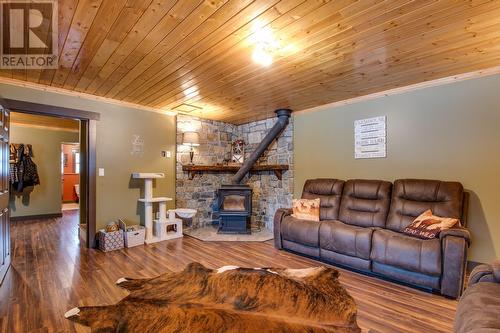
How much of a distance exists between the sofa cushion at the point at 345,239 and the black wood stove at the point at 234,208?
1752 mm

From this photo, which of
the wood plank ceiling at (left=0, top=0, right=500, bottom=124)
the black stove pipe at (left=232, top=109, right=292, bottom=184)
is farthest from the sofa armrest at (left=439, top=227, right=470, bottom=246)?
the black stove pipe at (left=232, top=109, right=292, bottom=184)

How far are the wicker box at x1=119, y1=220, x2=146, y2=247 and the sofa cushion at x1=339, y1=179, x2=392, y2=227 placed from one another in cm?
301

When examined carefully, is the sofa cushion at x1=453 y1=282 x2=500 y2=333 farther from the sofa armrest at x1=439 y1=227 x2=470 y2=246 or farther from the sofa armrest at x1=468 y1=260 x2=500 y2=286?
the sofa armrest at x1=439 y1=227 x2=470 y2=246

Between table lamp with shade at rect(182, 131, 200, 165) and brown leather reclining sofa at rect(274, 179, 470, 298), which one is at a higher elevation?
table lamp with shade at rect(182, 131, 200, 165)

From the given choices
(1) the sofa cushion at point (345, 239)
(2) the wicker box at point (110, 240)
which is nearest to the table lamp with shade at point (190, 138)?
(2) the wicker box at point (110, 240)

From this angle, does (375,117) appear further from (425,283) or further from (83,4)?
(83,4)

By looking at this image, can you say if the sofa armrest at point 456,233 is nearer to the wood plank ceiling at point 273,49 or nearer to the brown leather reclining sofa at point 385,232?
the brown leather reclining sofa at point 385,232

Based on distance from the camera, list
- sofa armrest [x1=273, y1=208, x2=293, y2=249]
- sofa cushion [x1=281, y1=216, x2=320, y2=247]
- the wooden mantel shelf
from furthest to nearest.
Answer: the wooden mantel shelf
sofa armrest [x1=273, y1=208, x2=293, y2=249]
sofa cushion [x1=281, y1=216, x2=320, y2=247]

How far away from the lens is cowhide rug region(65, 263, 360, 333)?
6.02ft

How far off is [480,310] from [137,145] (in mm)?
4412

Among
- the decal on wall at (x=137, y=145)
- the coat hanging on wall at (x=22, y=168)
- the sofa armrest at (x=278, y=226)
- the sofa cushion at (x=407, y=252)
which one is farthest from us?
the coat hanging on wall at (x=22, y=168)

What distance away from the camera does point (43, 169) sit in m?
6.07

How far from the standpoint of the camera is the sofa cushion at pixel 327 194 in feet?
12.0

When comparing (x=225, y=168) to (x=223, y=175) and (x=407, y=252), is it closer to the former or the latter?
(x=223, y=175)
